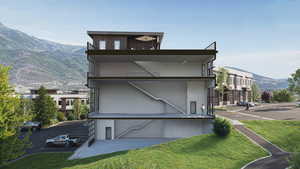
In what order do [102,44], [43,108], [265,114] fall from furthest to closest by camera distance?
[43,108] → [265,114] → [102,44]

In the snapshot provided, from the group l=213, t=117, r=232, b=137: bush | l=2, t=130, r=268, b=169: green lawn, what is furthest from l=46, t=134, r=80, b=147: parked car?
l=213, t=117, r=232, b=137: bush

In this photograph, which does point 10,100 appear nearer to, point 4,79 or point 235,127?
point 4,79

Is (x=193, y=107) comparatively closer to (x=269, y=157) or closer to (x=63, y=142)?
(x=269, y=157)

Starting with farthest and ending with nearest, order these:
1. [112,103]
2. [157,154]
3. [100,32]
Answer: [100,32] < [112,103] < [157,154]

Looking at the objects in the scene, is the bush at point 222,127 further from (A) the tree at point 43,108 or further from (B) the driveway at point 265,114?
(A) the tree at point 43,108

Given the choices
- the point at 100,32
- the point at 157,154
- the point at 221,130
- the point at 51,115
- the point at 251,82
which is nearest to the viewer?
the point at 157,154

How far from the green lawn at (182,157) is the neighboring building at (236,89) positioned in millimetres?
39622

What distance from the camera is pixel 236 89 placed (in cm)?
6856

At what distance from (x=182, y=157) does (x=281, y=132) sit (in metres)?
14.5

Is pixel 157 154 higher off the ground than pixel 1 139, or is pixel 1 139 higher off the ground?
pixel 1 139

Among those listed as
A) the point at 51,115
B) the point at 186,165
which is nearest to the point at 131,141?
the point at 186,165

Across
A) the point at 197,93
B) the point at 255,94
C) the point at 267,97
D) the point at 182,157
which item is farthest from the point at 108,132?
Answer: the point at 255,94

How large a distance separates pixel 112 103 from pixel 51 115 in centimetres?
2483

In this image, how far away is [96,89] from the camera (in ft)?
85.5
